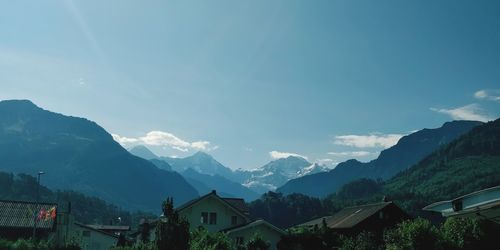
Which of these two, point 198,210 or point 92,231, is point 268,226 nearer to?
point 198,210

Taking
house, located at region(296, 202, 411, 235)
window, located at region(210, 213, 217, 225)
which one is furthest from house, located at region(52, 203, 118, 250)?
house, located at region(296, 202, 411, 235)

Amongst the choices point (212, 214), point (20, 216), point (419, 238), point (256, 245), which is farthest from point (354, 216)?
point (20, 216)

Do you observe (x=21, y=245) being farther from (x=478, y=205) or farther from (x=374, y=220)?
(x=478, y=205)

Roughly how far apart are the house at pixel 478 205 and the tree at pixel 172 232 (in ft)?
66.5

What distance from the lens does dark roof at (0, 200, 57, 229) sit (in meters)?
69.2

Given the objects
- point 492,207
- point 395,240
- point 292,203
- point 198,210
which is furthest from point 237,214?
point 292,203

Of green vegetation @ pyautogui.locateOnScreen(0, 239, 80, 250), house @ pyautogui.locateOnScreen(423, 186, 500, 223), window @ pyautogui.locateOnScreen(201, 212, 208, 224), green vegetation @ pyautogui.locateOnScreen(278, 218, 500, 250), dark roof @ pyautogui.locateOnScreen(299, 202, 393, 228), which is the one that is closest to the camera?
green vegetation @ pyautogui.locateOnScreen(278, 218, 500, 250)

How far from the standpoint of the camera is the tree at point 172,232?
2727 cm

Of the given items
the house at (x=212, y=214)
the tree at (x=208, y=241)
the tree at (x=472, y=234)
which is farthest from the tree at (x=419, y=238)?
the house at (x=212, y=214)

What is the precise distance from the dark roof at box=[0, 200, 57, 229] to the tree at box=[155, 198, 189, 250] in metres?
45.6

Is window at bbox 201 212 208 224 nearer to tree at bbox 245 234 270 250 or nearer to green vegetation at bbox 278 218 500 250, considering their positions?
tree at bbox 245 234 270 250

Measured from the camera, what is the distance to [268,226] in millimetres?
57812

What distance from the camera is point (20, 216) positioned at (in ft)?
234

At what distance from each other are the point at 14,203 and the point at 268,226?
40261 millimetres
